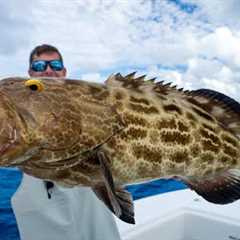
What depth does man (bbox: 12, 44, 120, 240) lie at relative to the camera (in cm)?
438

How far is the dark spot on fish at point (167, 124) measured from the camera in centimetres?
260

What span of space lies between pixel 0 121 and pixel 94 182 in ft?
2.03

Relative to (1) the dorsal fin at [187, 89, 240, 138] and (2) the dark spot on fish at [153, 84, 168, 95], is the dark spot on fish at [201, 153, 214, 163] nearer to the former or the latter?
(1) the dorsal fin at [187, 89, 240, 138]

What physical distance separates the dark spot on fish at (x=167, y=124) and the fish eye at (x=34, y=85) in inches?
26.7

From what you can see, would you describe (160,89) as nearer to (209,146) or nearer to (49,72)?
(209,146)

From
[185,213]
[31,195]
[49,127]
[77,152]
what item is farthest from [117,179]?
[185,213]

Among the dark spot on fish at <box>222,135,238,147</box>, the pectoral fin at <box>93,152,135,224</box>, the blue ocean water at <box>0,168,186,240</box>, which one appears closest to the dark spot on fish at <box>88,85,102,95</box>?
the pectoral fin at <box>93,152,135,224</box>

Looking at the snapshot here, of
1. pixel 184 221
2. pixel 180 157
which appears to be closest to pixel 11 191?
pixel 184 221

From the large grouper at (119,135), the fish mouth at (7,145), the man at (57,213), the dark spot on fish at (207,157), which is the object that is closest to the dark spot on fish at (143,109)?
the large grouper at (119,135)

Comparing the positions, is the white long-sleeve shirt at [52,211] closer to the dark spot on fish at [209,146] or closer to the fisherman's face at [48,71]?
the fisherman's face at [48,71]

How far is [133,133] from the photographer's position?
2521 millimetres

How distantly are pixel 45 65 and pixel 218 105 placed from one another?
258 centimetres

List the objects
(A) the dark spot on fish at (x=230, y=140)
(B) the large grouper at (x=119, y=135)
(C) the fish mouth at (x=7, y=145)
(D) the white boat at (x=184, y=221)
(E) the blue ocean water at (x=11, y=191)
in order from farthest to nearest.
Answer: (E) the blue ocean water at (x=11, y=191) → (D) the white boat at (x=184, y=221) → (A) the dark spot on fish at (x=230, y=140) → (B) the large grouper at (x=119, y=135) → (C) the fish mouth at (x=7, y=145)

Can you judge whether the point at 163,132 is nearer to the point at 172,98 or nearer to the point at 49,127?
the point at 172,98
